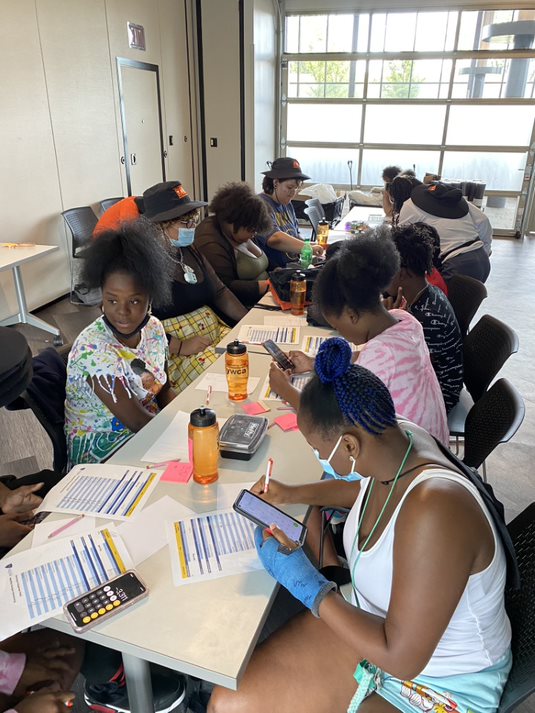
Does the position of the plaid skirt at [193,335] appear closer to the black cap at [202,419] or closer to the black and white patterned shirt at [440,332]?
the black and white patterned shirt at [440,332]

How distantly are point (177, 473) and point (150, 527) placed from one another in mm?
204

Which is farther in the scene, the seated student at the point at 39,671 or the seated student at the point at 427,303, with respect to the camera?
the seated student at the point at 427,303

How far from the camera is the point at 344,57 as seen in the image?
808cm

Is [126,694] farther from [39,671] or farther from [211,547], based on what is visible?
[211,547]

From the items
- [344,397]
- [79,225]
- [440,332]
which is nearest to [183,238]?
[440,332]

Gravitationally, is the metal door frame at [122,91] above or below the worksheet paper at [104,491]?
above

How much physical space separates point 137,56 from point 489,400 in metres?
6.02

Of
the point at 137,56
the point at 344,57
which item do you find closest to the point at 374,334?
the point at 137,56

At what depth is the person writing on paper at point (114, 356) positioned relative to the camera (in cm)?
169

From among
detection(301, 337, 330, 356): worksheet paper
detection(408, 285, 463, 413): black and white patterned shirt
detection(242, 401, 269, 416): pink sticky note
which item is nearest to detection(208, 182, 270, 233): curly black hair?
detection(301, 337, 330, 356): worksheet paper

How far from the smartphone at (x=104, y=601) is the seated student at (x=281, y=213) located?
2855 millimetres

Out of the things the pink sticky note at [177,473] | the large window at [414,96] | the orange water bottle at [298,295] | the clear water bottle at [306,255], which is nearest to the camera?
the pink sticky note at [177,473]

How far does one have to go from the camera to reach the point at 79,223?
4.96 metres

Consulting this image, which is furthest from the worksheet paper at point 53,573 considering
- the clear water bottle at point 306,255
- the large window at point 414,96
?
the large window at point 414,96
